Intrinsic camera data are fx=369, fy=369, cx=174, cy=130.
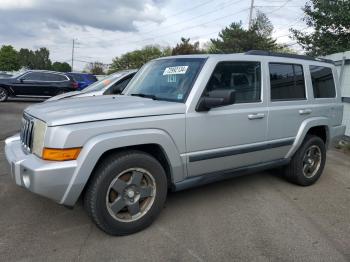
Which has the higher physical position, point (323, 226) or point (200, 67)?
point (200, 67)

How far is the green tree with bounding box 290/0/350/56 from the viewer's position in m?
12.0

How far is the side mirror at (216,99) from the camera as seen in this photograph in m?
3.76

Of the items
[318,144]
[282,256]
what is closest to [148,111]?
[282,256]

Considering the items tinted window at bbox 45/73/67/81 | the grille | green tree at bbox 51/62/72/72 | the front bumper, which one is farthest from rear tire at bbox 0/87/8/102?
green tree at bbox 51/62/72/72

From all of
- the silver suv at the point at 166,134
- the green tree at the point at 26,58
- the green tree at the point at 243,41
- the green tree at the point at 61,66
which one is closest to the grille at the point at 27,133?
the silver suv at the point at 166,134

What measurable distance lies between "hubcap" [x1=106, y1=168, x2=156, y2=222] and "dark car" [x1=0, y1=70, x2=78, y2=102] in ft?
46.8

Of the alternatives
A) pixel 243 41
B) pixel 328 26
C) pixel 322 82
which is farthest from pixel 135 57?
pixel 322 82

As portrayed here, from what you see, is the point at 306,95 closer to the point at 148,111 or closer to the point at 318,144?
the point at 318,144

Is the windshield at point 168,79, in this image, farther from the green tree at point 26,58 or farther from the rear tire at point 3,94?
the green tree at point 26,58

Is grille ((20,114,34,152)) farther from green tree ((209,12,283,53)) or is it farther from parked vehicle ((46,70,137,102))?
green tree ((209,12,283,53))

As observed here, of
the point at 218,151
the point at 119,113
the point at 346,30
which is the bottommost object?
the point at 218,151

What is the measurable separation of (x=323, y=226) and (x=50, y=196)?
2.88 meters

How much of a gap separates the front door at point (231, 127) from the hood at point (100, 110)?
32 cm

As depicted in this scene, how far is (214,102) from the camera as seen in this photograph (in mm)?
3814
